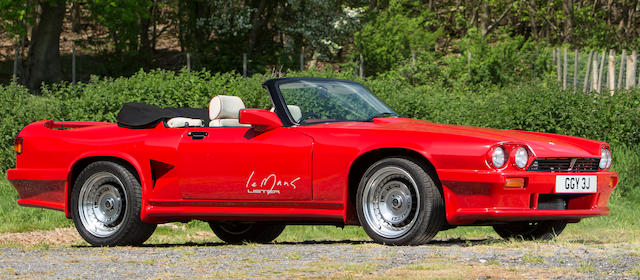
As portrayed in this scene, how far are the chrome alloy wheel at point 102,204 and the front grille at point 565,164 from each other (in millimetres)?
3735

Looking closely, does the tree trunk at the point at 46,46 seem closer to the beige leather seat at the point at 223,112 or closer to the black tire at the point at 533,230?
the beige leather seat at the point at 223,112

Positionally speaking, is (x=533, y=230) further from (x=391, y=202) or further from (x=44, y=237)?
(x=44, y=237)

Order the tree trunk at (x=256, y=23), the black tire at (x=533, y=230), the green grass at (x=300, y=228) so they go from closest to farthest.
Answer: the black tire at (x=533, y=230), the green grass at (x=300, y=228), the tree trunk at (x=256, y=23)

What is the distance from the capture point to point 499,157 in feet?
23.5

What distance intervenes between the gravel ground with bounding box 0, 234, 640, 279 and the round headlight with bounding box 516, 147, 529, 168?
609 mm

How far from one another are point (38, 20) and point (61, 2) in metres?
2.98

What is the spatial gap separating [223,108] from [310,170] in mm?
1294

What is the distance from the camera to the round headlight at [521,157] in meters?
7.21

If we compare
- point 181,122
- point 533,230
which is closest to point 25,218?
point 181,122

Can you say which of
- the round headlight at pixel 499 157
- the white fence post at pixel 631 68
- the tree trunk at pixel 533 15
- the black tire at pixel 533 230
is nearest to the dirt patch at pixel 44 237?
the black tire at pixel 533 230

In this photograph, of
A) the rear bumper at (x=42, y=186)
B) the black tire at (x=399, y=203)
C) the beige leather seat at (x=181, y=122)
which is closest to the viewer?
the black tire at (x=399, y=203)

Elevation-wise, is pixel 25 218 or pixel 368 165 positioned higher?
pixel 368 165

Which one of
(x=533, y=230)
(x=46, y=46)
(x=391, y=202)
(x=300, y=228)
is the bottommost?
(x=300, y=228)

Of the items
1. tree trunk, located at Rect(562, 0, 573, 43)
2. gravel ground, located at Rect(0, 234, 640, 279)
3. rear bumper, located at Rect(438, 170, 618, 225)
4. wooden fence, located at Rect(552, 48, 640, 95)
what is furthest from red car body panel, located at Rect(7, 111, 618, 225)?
tree trunk, located at Rect(562, 0, 573, 43)
